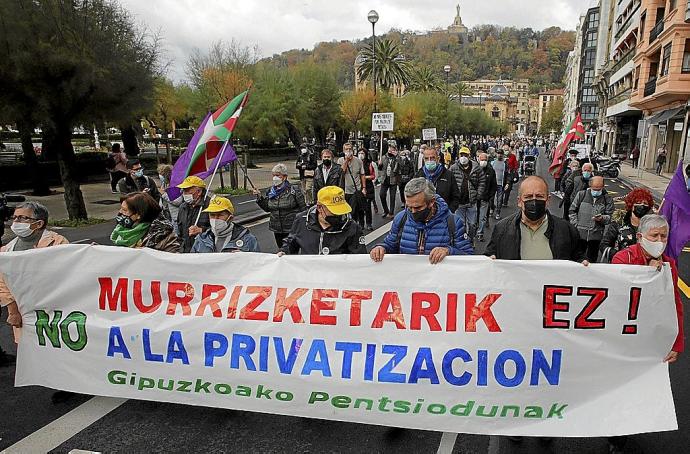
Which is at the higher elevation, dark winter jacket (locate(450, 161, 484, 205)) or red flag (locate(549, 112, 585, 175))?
red flag (locate(549, 112, 585, 175))

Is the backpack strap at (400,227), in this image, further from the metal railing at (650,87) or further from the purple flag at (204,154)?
the metal railing at (650,87)

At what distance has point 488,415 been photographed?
124 inches

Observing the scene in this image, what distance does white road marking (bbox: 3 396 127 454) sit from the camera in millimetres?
3455

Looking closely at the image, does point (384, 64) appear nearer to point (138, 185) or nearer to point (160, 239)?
point (138, 185)

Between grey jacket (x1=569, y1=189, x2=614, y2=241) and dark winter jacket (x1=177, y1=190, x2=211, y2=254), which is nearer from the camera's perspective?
dark winter jacket (x1=177, y1=190, x2=211, y2=254)

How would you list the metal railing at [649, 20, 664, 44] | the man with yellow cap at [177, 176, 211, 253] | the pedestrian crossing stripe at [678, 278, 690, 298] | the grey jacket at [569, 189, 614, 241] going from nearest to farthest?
the man with yellow cap at [177, 176, 211, 253] < the grey jacket at [569, 189, 614, 241] < the pedestrian crossing stripe at [678, 278, 690, 298] < the metal railing at [649, 20, 664, 44]

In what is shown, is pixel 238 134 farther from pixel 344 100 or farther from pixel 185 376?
pixel 185 376

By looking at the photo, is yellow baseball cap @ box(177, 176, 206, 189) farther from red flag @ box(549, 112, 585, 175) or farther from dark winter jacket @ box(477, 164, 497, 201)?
red flag @ box(549, 112, 585, 175)

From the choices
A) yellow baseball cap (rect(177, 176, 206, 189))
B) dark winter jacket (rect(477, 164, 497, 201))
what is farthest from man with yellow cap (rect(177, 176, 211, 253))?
dark winter jacket (rect(477, 164, 497, 201))

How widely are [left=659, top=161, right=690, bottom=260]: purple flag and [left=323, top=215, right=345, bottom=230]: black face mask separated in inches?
101

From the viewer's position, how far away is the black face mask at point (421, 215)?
383cm

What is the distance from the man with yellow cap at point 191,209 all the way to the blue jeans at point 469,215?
4.88 meters

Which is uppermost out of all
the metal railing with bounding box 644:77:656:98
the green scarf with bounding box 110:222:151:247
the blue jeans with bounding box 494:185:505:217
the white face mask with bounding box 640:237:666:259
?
the metal railing with bounding box 644:77:656:98

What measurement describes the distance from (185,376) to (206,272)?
75cm
